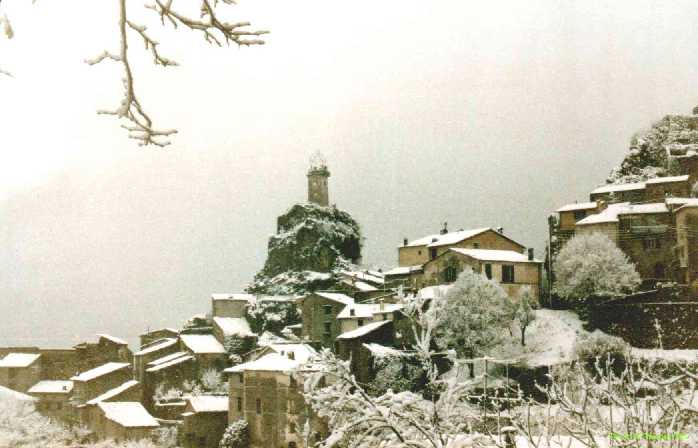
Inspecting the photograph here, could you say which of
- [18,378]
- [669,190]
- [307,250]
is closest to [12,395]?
[18,378]

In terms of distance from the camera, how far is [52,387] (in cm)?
3709

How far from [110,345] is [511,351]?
2318 cm

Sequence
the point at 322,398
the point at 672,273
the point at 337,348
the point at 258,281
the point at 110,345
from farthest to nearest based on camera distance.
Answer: the point at 258,281 → the point at 110,345 → the point at 337,348 → the point at 672,273 → the point at 322,398

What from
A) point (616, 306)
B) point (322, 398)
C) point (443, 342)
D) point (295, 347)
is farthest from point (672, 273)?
point (322, 398)

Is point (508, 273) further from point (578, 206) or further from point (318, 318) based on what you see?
point (318, 318)

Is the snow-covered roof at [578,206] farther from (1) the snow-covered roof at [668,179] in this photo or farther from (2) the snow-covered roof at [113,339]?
(2) the snow-covered roof at [113,339]

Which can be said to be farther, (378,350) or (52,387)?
(52,387)

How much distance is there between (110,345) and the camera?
39938 mm

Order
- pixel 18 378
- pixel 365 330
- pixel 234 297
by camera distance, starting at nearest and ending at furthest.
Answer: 1. pixel 365 330
2. pixel 18 378
3. pixel 234 297

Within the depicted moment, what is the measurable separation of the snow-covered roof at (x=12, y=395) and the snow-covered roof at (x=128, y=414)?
5604 millimetres

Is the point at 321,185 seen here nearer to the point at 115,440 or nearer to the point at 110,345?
the point at 110,345

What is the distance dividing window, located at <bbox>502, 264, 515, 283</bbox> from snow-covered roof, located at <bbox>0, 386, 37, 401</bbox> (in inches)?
876

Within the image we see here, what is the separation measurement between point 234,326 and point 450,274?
1320 centimetres

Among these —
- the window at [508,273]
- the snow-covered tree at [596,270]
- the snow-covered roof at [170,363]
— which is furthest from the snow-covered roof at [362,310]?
the snow-covered roof at [170,363]
